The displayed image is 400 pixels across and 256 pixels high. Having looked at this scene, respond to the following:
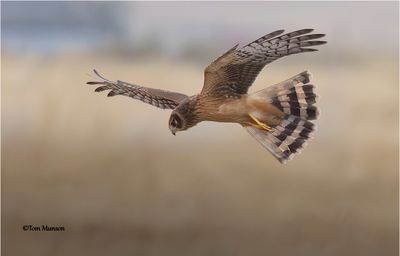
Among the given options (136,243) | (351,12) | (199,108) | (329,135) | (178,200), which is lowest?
(136,243)

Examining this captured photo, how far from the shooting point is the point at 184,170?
2414 millimetres

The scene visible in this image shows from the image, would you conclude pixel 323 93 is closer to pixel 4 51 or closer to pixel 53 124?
pixel 53 124

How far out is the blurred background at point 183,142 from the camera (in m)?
2.39

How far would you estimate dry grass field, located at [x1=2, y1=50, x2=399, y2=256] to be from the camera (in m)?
2.40

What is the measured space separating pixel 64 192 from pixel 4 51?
0.60 meters

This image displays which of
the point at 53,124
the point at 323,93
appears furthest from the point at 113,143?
the point at 323,93

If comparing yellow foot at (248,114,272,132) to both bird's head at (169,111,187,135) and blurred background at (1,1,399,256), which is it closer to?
blurred background at (1,1,399,256)

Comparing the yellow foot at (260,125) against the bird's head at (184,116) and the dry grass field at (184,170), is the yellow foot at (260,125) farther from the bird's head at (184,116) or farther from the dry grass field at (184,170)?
the bird's head at (184,116)

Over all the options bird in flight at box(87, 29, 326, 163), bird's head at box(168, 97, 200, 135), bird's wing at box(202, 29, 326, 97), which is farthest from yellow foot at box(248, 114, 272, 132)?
bird's head at box(168, 97, 200, 135)

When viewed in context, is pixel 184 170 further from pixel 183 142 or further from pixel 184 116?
pixel 184 116

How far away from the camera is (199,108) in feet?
7.96

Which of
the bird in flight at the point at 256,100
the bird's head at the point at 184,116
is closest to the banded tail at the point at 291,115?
the bird in flight at the point at 256,100

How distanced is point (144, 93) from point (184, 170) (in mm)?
342

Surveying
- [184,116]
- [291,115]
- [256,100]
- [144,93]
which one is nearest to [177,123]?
[184,116]
